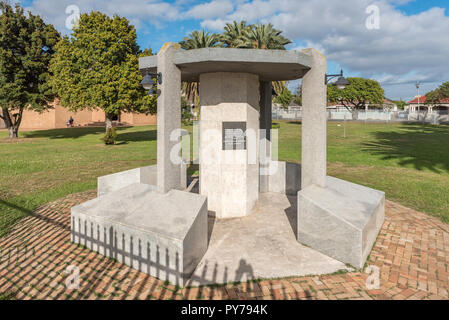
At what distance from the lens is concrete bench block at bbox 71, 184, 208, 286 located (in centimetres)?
488

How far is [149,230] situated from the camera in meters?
5.07

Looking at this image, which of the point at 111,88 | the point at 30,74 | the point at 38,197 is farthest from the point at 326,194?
the point at 30,74

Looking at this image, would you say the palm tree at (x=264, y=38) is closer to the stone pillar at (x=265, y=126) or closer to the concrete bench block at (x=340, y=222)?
the stone pillar at (x=265, y=126)

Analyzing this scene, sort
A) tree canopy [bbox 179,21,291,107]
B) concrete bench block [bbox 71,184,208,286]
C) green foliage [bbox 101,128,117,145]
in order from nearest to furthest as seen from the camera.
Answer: concrete bench block [bbox 71,184,208,286], green foliage [bbox 101,128,117,145], tree canopy [bbox 179,21,291,107]

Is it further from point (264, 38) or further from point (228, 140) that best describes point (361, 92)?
point (228, 140)

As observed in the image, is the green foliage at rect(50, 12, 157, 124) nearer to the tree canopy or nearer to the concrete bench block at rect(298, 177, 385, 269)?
the tree canopy

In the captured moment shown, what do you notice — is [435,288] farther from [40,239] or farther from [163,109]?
[40,239]

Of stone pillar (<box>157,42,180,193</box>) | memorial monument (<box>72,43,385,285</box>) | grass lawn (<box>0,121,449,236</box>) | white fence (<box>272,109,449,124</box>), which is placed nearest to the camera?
memorial monument (<box>72,43,385,285</box>)

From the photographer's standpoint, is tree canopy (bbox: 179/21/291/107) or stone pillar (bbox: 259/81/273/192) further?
tree canopy (bbox: 179/21/291/107)

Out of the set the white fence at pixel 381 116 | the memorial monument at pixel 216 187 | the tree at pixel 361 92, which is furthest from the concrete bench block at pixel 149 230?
the tree at pixel 361 92

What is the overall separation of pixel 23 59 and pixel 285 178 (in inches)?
1087

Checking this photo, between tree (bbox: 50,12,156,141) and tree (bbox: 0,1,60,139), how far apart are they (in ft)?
13.2

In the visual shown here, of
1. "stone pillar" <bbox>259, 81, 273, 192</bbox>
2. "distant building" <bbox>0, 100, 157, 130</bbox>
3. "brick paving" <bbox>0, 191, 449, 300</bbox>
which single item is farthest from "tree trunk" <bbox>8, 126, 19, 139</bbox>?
"stone pillar" <bbox>259, 81, 273, 192</bbox>

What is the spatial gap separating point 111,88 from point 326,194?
20.3 meters
